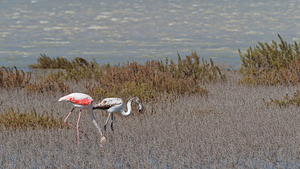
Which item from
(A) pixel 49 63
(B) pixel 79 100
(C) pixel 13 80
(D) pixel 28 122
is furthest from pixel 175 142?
(A) pixel 49 63

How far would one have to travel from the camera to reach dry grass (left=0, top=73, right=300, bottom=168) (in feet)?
Answer: 16.9

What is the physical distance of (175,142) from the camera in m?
6.05

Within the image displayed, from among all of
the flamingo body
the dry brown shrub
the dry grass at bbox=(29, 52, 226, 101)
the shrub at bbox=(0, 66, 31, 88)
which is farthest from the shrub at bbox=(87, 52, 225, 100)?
the flamingo body

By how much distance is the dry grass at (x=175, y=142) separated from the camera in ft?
16.9

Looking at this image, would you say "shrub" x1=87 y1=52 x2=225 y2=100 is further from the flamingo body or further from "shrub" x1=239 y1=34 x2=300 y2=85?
the flamingo body

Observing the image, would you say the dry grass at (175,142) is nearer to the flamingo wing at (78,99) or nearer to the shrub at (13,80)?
the flamingo wing at (78,99)

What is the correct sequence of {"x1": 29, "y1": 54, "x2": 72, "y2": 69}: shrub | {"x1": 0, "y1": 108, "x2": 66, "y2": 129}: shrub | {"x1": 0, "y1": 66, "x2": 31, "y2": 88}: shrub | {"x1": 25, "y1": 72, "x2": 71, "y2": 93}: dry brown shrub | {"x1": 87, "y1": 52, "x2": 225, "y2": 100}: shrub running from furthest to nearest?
1. {"x1": 29, "y1": 54, "x2": 72, "y2": 69}: shrub
2. {"x1": 0, "y1": 66, "x2": 31, "y2": 88}: shrub
3. {"x1": 25, "y1": 72, "x2": 71, "y2": 93}: dry brown shrub
4. {"x1": 87, "y1": 52, "x2": 225, "y2": 100}: shrub
5. {"x1": 0, "y1": 108, "x2": 66, "y2": 129}: shrub

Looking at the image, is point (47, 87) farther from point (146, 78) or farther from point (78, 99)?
point (78, 99)

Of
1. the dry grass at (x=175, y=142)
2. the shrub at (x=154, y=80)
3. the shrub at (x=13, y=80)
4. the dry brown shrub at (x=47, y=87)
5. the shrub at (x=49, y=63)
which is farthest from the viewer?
the shrub at (x=49, y=63)

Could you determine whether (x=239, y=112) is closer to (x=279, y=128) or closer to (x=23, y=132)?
(x=279, y=128)

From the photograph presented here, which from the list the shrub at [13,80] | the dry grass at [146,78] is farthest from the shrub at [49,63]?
the shrub at [13,80]

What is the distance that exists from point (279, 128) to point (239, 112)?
65.6 inches

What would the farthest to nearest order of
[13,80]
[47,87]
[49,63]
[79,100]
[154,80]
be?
[49,63], [13,80], [47,87], [154,80], [79,100]

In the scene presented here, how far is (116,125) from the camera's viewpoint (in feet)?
24.5
